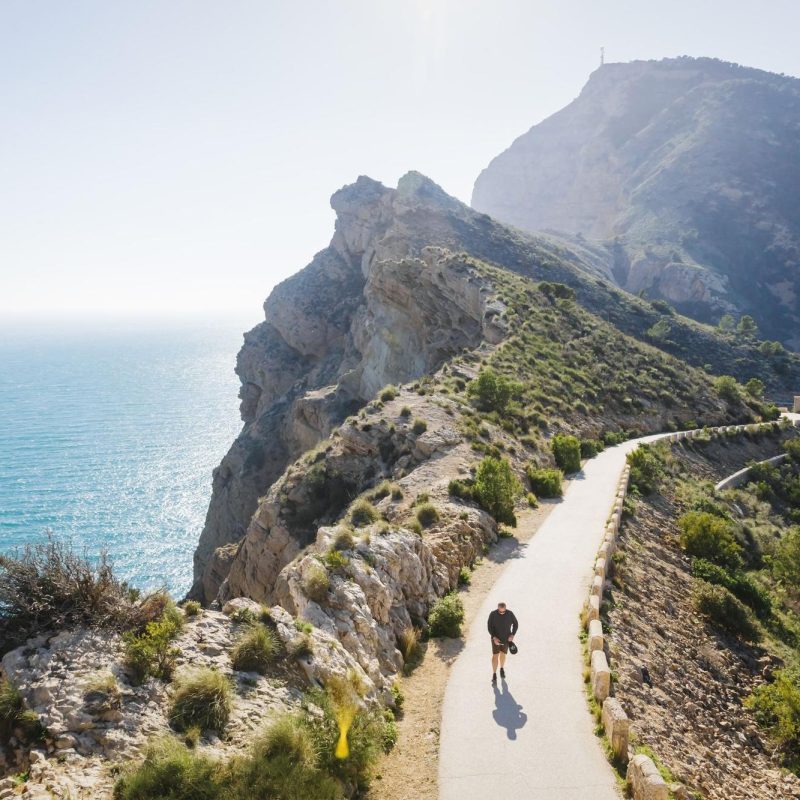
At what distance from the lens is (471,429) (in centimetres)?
2917

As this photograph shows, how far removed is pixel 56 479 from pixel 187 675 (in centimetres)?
7507

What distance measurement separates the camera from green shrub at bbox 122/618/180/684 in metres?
8.32

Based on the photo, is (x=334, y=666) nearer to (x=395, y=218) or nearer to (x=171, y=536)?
(x=171, y=536)

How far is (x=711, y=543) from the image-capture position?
895 inches

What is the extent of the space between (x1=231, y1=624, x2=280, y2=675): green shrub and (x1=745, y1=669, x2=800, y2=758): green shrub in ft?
40.0

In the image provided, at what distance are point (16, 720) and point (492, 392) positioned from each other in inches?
1163

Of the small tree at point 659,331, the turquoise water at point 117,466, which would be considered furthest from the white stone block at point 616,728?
the small tree at point 659,331

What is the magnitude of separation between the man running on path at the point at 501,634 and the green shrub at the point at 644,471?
59.5 ft

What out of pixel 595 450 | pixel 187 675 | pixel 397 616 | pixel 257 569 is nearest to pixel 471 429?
pixel 595 450

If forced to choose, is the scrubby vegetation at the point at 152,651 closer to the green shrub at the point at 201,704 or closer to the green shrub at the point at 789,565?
the green shrub at the point at 201,704

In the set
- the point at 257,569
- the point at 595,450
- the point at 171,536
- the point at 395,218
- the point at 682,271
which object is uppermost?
the point at 682,271

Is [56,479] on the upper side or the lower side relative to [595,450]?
lower

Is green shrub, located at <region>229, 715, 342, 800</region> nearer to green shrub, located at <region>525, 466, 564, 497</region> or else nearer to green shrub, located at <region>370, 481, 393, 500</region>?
green shrub, located at <region>370, 481, 393, 500</region>

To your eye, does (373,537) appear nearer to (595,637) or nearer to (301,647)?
(301,647)
